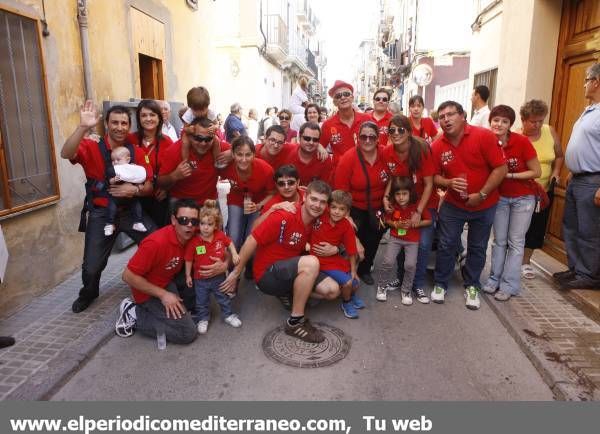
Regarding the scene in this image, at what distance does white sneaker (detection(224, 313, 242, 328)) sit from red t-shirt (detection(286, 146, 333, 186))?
1.72 m

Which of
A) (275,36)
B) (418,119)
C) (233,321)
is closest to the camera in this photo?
(233,321)

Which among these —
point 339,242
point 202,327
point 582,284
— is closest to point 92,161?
point 202,327

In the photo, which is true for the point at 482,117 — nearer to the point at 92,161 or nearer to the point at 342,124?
the point at 342,124

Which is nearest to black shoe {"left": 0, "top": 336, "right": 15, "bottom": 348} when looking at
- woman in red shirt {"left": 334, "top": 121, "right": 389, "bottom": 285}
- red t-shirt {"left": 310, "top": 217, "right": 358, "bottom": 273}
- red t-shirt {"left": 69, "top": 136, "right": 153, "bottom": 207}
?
red t-shirt {"left": 69, "top": 136, "right": 153, "bottom": 207}

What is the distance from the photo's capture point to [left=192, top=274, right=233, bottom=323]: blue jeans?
13.3 ft

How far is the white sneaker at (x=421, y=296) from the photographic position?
15.4 ft

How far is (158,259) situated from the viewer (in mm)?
3719

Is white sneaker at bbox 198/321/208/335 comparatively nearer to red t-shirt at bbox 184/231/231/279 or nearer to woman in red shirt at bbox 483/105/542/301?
red t-shirt at bbox 184/231/231/279

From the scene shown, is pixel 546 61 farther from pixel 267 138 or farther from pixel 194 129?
pixel 194 129

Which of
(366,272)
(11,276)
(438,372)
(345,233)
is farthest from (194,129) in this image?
(438,372)

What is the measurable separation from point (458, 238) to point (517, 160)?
97cm

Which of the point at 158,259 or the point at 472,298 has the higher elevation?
the point at 158,259

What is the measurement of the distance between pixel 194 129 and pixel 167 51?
3.96m

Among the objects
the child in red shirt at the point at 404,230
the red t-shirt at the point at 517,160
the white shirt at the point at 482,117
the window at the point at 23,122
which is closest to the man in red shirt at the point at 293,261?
the child in red shirt at the point at 404,230
